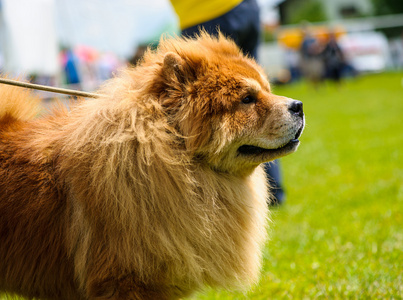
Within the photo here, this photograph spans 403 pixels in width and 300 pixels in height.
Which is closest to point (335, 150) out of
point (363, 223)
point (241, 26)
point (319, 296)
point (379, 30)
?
point (363, 223)

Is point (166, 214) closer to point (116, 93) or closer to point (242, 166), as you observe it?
point (242, 166)

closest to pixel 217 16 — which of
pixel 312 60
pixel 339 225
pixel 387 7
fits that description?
pixel 339 225

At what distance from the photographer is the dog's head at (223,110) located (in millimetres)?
2277

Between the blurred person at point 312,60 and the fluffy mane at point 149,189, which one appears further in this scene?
the blurred person at point 312,60

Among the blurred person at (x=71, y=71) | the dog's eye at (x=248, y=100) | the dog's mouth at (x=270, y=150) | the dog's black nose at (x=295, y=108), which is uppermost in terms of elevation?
the dog's eye at (x=248, y=100)

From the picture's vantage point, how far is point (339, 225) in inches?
170

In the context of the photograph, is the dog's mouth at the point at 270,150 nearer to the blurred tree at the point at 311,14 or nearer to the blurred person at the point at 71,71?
the blurred person at the point at 71,71

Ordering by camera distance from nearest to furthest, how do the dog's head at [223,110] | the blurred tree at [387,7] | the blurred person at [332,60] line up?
the dog's head at [223,110], the blurred person at [332,60], the blurred tree at [387,7]

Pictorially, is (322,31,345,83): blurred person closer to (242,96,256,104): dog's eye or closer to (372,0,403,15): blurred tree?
(242,96,256,104): dog's eye

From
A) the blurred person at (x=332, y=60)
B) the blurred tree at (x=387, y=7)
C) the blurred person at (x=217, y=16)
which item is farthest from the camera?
the blurred tree at (x=387, y=7)

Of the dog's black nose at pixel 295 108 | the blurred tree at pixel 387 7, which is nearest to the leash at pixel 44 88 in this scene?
the dog's black nose at pixel 295 108

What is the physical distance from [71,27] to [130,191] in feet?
32.2

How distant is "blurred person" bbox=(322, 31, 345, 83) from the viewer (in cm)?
2191

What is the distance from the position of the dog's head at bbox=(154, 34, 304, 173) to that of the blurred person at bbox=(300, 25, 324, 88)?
2038cm
